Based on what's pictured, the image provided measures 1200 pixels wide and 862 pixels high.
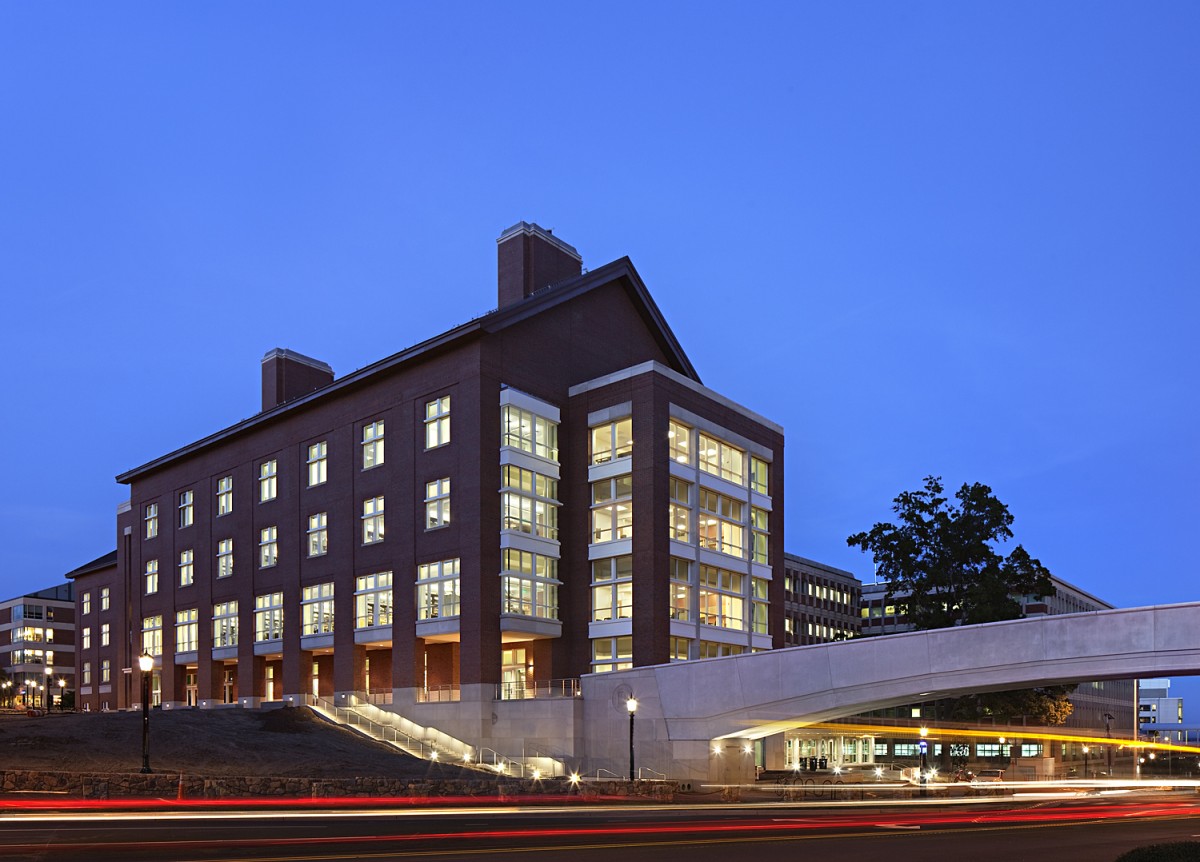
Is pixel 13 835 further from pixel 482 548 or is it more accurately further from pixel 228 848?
pixel 482 548

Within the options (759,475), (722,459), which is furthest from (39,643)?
(722,459)

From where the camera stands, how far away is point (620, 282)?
7025cm

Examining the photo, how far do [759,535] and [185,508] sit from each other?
43.9m

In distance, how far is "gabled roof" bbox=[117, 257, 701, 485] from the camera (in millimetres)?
60219

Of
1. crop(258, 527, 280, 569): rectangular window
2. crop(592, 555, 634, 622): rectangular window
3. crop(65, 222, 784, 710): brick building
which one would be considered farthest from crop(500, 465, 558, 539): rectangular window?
crop(258, 527, 280, 569): rectangular window

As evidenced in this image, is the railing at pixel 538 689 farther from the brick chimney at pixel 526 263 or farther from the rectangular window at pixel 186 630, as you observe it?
the rectangular window at pixel 186 630

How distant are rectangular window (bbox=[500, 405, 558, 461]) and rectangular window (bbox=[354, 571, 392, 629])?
11.3 metres

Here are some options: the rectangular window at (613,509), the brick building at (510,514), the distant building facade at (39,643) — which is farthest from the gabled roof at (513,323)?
the distant building facade at (39,643)

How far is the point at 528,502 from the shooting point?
6116 cm

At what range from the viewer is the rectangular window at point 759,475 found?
69750mm

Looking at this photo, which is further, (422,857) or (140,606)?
(140,606)

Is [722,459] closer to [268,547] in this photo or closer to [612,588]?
[612,588]

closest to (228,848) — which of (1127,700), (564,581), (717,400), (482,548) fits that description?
(482,548)

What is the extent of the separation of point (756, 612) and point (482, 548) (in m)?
19.7
